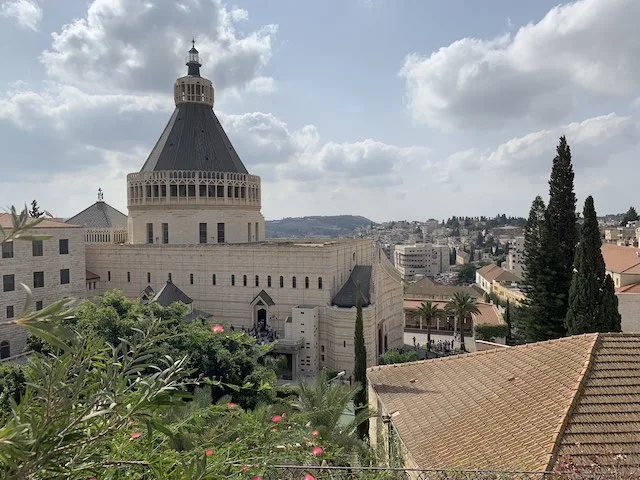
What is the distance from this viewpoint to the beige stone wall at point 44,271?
1134 inches

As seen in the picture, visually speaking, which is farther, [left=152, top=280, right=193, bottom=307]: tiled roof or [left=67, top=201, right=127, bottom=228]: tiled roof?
[left=67, top=201, right=127, bottom=228]: tiled roof

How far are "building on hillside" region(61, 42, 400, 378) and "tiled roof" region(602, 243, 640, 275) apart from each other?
16.9m

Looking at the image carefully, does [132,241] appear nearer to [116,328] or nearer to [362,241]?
[362,241]

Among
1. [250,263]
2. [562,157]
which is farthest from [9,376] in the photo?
[562,157]

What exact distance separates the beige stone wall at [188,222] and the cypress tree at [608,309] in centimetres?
2729

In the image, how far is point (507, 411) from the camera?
889 cm

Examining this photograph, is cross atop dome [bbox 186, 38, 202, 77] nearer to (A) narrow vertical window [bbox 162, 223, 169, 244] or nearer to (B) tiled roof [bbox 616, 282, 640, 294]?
(A) narrow vertical window [bbox 162, 223, 169, 244]

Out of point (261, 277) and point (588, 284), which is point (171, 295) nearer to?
point (261, 277)

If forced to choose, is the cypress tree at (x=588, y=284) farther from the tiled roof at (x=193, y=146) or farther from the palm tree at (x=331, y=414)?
the tiled roof at (x=193, y=146)

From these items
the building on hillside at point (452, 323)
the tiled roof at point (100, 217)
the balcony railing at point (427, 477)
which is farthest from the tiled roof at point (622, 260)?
the tiled roof at point (100, 217)

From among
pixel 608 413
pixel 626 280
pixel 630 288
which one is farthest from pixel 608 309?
pixel 626 280

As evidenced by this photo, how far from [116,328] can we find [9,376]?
11.6 feet

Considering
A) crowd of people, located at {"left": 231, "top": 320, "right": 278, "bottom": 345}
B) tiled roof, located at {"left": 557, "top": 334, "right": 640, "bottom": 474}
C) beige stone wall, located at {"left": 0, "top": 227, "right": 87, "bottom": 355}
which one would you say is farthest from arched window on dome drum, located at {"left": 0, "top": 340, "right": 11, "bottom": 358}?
tiled roof, located at {"left": 557, "top": 334, "right": 640, "bottom": 474}

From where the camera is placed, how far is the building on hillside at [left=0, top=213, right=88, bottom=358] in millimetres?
28719
